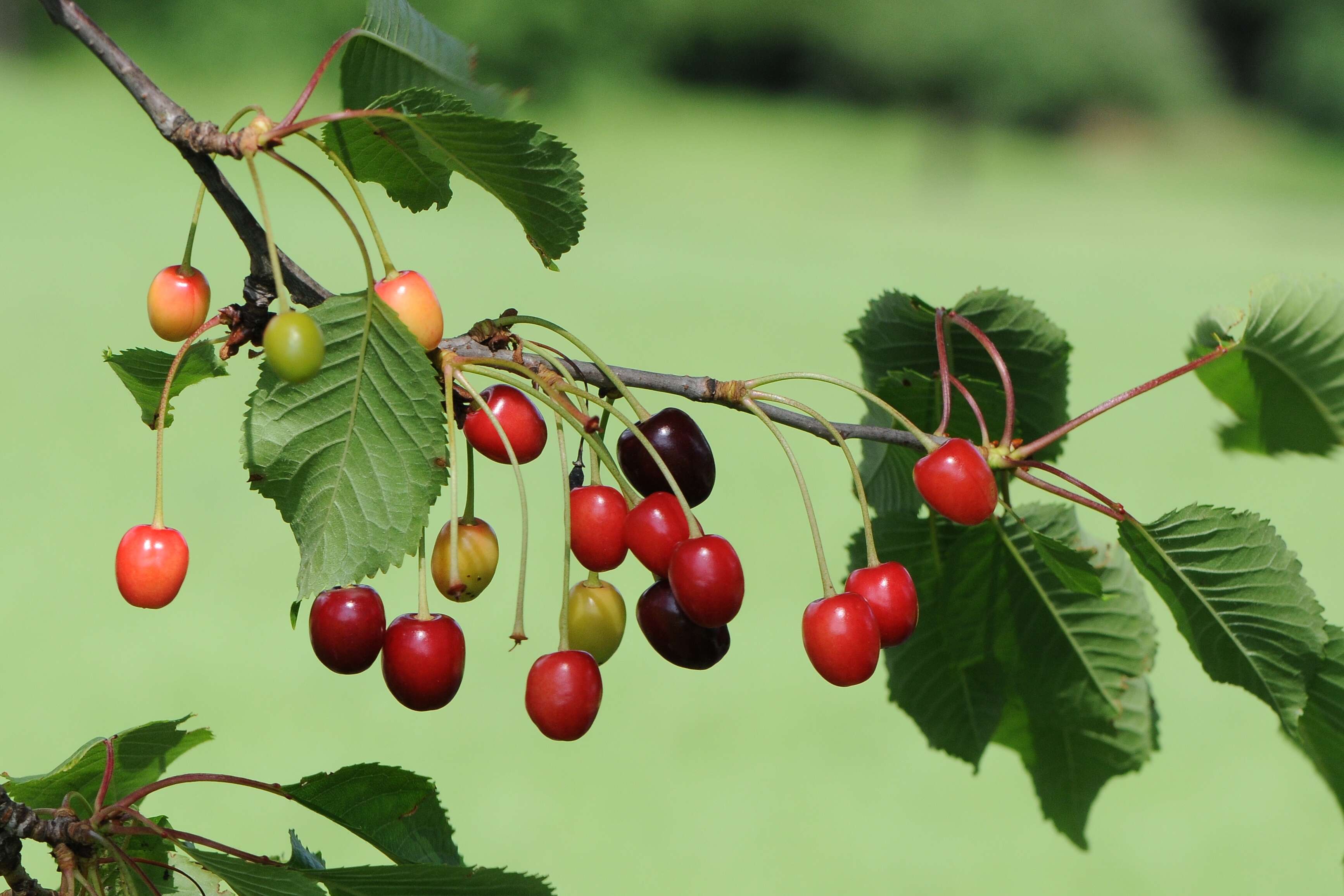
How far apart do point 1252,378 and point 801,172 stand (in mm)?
11522

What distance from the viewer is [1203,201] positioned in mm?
12633

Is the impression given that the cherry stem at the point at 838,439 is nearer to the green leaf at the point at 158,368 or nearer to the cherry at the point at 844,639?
the cherry at the point at 844,639

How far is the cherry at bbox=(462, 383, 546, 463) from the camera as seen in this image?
18.5 inches

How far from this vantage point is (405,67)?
550 millimetres

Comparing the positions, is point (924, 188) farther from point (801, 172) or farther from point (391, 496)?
point (391, 496)

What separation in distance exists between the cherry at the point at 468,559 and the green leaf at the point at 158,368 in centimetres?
11

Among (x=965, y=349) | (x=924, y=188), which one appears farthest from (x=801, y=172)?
(x=965, y=349)

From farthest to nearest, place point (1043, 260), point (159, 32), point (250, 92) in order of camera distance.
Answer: point (159, 32) < point (250, 92) < point (1043, 260)

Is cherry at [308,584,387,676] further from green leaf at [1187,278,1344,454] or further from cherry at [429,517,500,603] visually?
green leaf at [1187,278,1344,454]

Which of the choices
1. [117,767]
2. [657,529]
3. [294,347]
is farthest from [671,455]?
[117,767]

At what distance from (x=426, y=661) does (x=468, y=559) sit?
44 millimetres

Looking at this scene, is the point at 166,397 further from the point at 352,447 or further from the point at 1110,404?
the point at 1110,404

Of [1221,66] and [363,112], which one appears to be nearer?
[363,112]

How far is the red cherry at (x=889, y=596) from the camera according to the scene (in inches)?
18.7
